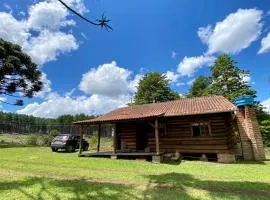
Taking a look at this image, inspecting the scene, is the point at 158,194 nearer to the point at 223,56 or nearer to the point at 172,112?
the point at 172,112

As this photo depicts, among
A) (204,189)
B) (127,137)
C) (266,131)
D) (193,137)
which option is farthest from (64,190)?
(266,131)

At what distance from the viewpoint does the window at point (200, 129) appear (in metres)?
20.0

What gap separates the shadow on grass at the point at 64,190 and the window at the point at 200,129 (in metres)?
11.3

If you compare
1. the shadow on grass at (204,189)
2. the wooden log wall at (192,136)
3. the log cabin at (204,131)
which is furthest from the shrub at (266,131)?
the shadow on grass at (204,189)

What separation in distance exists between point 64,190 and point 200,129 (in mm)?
13045

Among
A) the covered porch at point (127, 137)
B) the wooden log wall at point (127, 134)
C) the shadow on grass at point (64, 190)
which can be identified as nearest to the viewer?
the shadow on grass at point (64, 190)

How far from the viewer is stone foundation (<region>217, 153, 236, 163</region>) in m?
18.6

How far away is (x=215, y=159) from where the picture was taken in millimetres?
19969

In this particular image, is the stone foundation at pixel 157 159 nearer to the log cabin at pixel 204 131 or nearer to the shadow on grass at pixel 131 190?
the log cabin at pixel 204 131

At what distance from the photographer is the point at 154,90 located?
187 feet

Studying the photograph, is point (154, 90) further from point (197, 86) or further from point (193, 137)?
point (193, 137)

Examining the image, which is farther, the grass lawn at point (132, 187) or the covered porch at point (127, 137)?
the covered porch at point (127, 137)

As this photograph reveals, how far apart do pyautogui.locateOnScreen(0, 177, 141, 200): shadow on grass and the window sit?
11.3 metres

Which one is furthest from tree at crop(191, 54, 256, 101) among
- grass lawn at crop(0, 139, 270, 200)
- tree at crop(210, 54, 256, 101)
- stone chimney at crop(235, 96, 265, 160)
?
grass lawn at crop(0, 139, 270, 200)
